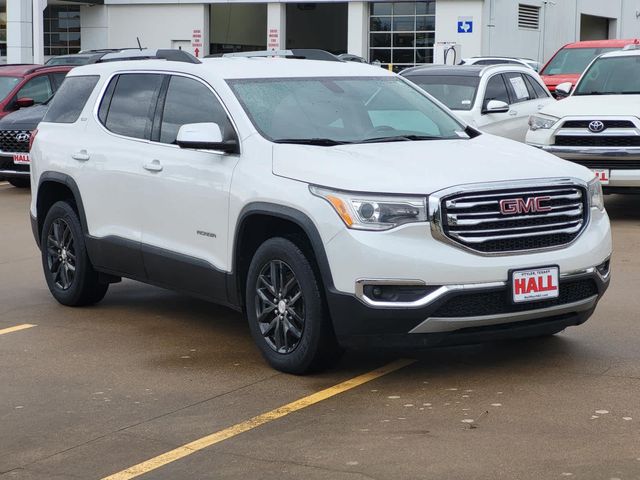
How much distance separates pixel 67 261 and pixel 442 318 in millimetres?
3743

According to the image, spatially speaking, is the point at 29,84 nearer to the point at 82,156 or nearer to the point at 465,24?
the point at 82,156

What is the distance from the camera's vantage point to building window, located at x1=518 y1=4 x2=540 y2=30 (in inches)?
1805

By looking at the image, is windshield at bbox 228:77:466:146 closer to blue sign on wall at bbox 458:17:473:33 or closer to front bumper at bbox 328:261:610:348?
front bumper at bbox 328:261:610:348

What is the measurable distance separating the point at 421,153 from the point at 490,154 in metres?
0.41

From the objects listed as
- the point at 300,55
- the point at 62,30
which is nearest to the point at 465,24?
the point at 62,30

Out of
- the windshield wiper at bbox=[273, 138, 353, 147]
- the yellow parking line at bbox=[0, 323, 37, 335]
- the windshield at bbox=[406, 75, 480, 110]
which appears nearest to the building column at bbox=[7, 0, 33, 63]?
the windshield at bbox=[406, 75, 480, 110]

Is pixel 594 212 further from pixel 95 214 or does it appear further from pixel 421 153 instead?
pixel 95 214

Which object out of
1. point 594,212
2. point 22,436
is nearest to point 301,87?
point 594,212

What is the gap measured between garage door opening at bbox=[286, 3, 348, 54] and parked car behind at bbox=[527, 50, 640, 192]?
3781cm

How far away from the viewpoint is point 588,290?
6973mm

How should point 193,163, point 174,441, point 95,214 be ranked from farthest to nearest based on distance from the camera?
point 95,214 < point 193,163 < point 174,441

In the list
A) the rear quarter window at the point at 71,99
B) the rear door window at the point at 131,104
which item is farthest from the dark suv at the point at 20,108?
the rear door window at the point at 131,104

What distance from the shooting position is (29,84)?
19.1m

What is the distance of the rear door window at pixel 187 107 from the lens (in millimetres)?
7680
